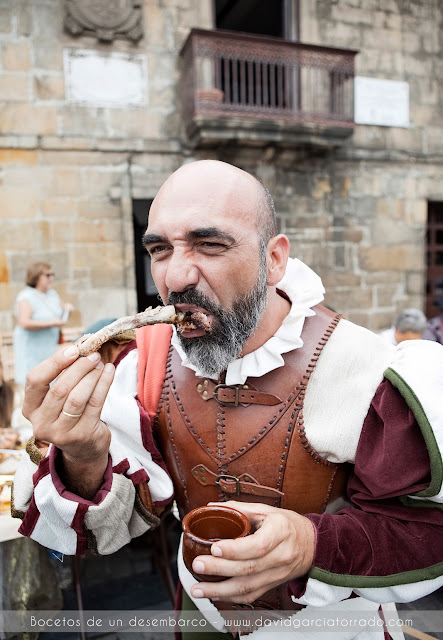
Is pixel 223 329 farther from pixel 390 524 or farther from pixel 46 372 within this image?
pixel 390 524

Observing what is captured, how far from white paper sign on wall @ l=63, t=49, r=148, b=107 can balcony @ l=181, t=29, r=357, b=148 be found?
676mm

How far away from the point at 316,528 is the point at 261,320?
0.60m

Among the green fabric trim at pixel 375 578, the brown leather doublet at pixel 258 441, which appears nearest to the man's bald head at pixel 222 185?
the brown leather doublet at pixel 258 441

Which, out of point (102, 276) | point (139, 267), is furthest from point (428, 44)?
point (102, 276)

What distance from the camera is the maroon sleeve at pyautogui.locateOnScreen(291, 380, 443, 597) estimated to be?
1139 mm

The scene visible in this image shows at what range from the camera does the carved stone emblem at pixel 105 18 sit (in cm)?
612

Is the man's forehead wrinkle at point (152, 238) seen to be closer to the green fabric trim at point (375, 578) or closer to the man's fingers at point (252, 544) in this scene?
the man's fingers at point (252, 544)

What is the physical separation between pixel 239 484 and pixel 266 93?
673cm

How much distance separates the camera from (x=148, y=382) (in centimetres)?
147

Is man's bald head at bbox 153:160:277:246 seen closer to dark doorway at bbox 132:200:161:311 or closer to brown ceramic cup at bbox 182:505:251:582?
brown ceramic cup at bbox 182:505:251:582

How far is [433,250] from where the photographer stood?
8812 mm

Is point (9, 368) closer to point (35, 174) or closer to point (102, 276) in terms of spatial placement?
point (102, 276)

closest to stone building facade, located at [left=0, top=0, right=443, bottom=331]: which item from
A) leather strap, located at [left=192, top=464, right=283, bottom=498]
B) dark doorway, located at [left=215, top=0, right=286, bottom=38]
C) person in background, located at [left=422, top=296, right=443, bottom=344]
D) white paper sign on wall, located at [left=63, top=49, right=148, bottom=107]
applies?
white paper sign on wall, located at [left=63, top=49, right=148, bottom=107]

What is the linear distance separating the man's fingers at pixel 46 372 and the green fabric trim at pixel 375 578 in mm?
782
